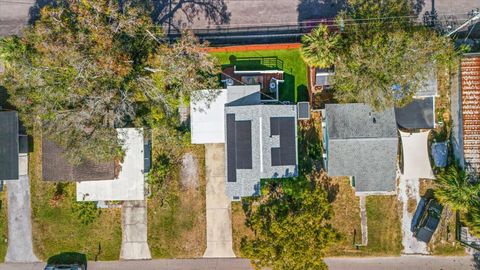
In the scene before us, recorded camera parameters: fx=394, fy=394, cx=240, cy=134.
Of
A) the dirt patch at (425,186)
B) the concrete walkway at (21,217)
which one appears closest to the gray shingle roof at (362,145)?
the dirt patch at (425,186)

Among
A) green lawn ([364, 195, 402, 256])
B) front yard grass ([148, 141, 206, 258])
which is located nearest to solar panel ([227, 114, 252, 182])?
front yard grass ([148, 141, 206, 258])

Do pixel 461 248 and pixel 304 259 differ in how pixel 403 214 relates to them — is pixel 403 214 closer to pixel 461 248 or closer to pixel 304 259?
→ pixel 461 248

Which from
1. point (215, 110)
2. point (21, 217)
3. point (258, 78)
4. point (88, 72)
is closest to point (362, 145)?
point (258, 78)

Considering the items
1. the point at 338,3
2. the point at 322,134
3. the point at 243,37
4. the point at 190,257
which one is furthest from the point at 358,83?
the point at 190,257

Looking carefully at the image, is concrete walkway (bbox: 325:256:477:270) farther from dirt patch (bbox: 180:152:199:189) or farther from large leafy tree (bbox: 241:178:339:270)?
dirt patch (bbox: 180:152:199:189)

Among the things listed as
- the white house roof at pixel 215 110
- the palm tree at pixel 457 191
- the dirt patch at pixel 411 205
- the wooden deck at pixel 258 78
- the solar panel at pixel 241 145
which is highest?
the wooden deck at pixel 258 78

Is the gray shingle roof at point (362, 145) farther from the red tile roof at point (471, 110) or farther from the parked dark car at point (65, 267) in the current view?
the parked dark car at point (65, 267)

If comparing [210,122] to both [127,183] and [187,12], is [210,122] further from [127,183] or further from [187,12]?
[187,12]
